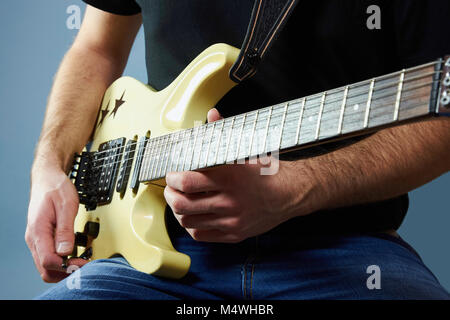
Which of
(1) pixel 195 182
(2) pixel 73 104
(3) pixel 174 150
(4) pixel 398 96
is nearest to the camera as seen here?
(4) pixel 398 96

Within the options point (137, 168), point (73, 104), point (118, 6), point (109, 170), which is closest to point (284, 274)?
point (137, 168)

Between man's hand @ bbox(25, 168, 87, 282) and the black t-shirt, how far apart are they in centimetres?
39

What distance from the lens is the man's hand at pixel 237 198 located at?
60 cm

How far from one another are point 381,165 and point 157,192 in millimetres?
401

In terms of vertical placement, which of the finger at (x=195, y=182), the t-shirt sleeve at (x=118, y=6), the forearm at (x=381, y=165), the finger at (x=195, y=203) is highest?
the t-shirt sleeve at (x=118, y=6)

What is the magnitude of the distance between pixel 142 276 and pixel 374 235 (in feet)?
1.37

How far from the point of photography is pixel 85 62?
120 centimetres

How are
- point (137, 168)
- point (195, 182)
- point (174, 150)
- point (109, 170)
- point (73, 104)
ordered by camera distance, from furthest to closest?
1. point (73, 104)
2. point (109, 170)
3. point (137, 168)
4. point (174, 150)
5. point (195, 182)

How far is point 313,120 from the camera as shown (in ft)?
1.64

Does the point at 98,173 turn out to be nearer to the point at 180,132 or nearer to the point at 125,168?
the point at 125,168

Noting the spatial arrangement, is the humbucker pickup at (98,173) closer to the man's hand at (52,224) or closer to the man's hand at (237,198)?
the man's hand at (52,224)

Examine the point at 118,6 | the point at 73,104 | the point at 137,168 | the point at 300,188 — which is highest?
the point at 118,6

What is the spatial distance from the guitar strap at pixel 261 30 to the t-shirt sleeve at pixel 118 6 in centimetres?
57

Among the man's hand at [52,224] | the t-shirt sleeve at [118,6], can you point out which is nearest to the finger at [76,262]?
the man's hand at [52,224]
